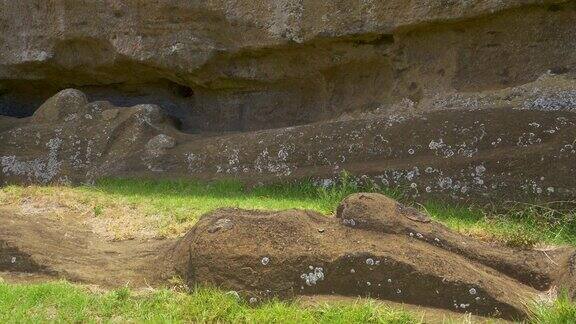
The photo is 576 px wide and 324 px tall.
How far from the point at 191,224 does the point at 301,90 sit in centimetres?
582

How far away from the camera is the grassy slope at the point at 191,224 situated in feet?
12.7

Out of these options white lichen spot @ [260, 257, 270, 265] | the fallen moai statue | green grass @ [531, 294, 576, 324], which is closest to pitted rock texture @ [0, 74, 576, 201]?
the fallen moai statue

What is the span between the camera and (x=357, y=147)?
838 cm

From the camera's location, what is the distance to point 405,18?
9523 mm

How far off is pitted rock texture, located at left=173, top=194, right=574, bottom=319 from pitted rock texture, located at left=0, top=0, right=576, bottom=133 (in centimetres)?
531

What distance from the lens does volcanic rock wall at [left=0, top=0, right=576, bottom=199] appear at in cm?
765

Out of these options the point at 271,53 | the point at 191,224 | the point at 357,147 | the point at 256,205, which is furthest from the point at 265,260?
the point at 271,53

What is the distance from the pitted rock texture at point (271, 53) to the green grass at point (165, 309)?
625 cm

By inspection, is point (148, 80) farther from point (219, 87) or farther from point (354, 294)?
point (354, 294)

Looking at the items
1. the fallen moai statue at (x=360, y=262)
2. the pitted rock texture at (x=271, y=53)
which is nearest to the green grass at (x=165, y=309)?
the fallen moai statue at (x=360, y=262)

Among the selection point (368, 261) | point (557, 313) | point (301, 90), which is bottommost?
point (557, 313)

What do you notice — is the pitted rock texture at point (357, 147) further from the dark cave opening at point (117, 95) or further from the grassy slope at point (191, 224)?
the dark cave opening at point (117, 95)

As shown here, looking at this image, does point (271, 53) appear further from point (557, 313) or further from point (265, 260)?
point (557, 313)

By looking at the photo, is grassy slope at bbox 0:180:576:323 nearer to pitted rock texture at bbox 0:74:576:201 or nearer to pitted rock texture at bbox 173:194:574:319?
pitted rock texture at bbox 173:194:574:319
